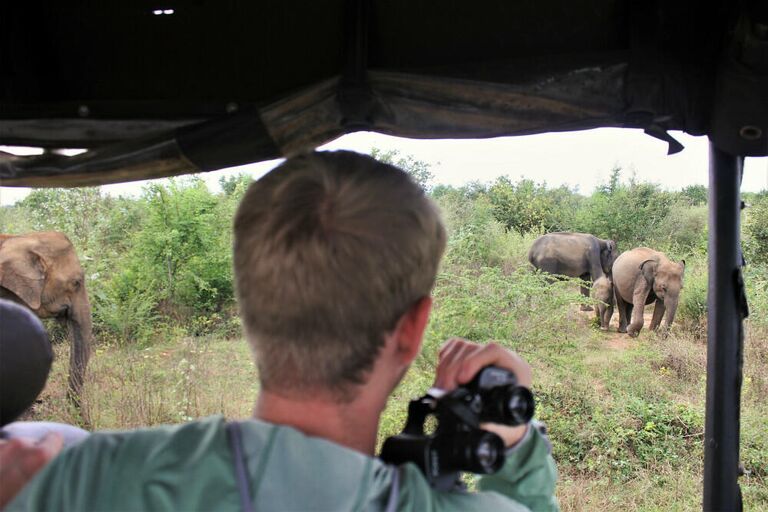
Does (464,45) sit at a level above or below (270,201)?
above

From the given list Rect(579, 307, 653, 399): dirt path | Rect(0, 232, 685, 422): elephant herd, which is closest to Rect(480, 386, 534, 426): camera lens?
Rect(579, 307, 653, 399): dirt path

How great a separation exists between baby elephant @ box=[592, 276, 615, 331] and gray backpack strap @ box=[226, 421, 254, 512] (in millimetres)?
11403

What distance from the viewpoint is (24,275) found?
7.18m

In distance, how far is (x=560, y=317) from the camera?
648 centimetres

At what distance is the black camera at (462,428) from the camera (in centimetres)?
92

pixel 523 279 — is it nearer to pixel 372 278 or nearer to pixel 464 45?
pixel 464 45

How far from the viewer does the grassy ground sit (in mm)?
5207

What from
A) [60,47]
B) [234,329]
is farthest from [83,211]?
[60,47]

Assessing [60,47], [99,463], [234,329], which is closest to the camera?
[99,463]

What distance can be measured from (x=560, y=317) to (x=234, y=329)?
3.50 meters

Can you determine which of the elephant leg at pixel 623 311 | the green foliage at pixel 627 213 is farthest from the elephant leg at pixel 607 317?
the green foliage at pixel 627 213

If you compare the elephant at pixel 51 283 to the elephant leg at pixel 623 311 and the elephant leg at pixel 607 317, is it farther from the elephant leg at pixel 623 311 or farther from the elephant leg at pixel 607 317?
the elephant leg at pixel 623 311

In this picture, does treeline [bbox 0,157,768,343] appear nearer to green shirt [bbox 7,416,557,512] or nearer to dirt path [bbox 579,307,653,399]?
dirt path [bbox 579,307,653,399]

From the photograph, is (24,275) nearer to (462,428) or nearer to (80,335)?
(80,335)
